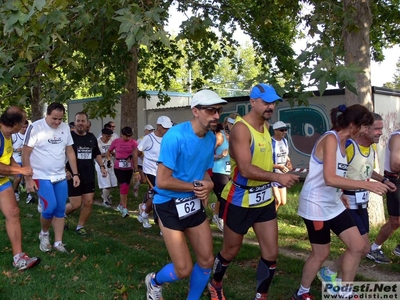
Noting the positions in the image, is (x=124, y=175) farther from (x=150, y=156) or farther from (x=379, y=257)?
(x=379, y=257)

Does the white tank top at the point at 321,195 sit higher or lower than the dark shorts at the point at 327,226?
higher

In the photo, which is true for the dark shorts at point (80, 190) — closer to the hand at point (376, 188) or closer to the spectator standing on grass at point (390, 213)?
the spectator standing on grass at point (390, 213)

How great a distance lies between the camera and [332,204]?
14.8ft

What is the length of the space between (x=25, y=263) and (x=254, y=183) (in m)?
2.94

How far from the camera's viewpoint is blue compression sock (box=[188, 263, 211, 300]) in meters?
4.39

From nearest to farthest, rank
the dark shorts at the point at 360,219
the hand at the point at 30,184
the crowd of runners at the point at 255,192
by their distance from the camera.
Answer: the crowd of runners at the point at 255,192 < the dark shorts at the point at 360,219 < the hand at the point at 30,184

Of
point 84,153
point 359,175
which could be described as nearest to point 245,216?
point 359,175

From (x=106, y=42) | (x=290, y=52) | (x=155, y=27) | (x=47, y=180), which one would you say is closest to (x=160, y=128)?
(x=106, y=42)

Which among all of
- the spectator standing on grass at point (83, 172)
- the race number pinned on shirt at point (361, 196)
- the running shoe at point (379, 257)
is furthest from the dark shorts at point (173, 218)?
the spectator standing on grass at point (83, 172)

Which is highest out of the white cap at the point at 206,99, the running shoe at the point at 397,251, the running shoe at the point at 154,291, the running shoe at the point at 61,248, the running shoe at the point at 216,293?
the white cap at the point at 206,99

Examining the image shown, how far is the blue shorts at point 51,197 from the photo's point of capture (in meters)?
6.43

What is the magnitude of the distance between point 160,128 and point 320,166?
456 cm

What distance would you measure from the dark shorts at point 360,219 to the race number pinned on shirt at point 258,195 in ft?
3.34

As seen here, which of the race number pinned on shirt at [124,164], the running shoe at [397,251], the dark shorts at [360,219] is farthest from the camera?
the race number pinned on shirt at [124,164]
